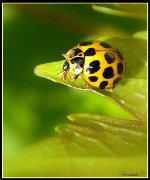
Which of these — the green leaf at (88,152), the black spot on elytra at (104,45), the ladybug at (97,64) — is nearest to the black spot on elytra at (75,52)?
the ladybug at (97,64)

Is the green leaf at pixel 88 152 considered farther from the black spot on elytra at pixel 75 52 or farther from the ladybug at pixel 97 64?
the black spot on elytra at pixel 75 52

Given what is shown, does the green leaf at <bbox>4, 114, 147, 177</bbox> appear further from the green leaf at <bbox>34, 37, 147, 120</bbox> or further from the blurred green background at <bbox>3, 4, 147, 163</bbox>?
the blurred green background at <bbox>3, 4, 147, 163</bbox>

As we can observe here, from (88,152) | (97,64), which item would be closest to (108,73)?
(97,64)

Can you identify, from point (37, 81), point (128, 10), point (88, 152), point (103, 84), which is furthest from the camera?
point (37, 81)

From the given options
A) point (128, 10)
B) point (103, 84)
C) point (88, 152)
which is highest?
point (128, 10)

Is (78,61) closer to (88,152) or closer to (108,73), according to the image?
(108,73)

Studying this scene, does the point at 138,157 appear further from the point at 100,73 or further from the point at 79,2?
the point at 79,2
